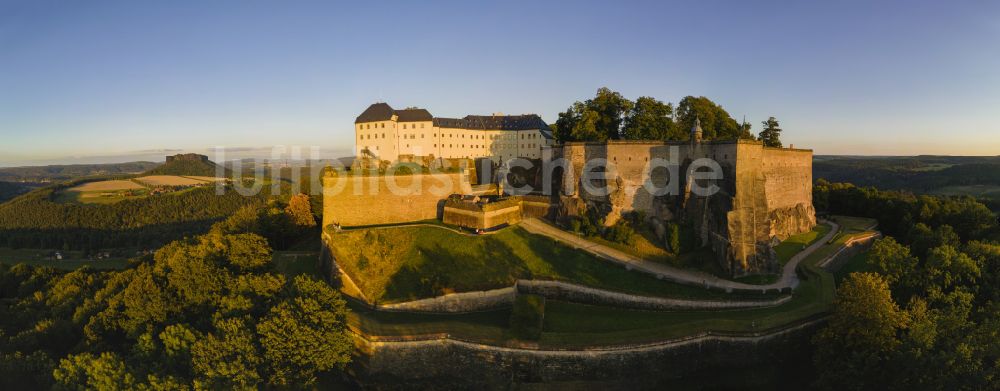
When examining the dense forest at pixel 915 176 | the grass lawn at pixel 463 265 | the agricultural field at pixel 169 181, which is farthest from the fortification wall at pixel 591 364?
the agricultural field at pixel 169 181

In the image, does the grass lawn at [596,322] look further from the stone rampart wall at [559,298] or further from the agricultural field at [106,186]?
the agricultural field at [106,186]

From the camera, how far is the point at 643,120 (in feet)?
118

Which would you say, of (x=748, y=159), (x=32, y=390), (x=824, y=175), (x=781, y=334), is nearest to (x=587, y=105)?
(x=748, y=159)

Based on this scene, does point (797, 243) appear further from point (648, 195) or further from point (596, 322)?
point (596, 322)

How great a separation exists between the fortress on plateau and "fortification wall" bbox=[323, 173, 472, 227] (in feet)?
0.24

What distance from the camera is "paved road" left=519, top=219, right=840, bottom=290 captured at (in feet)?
80.4

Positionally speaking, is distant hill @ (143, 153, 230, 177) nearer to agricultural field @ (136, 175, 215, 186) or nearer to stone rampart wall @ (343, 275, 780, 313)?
agricultural field @ (136, 175, 215, 186)

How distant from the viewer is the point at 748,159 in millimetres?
28047

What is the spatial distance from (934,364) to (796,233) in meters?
21.1

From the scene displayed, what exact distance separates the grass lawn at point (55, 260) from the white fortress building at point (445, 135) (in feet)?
126

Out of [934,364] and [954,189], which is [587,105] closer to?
[934,364]

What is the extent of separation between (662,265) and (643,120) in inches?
557

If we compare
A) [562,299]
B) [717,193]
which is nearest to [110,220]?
[562,299]

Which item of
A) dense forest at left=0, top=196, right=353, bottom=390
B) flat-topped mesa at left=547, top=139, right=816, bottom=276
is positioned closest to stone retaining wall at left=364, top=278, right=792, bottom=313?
flat-topped mesa at left=547, top=139, right=816, bottom=276
